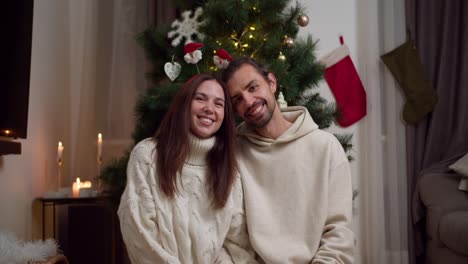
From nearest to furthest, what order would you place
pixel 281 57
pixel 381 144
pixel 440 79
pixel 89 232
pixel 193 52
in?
pixel 193 52 → pixel 281 57 → pixel 89 232 → pixel 440 79 → pixel 381 144

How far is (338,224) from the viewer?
1.59m

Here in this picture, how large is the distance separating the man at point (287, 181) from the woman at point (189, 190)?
0.08 meters

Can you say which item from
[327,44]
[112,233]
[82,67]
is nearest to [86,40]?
[82,67]

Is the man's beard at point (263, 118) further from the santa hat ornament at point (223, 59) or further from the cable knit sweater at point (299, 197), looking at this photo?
the santa hat ornament at point (223, 59)

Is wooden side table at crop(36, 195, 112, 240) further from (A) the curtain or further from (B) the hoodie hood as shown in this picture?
(A) the curtain

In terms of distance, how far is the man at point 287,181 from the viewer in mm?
1572

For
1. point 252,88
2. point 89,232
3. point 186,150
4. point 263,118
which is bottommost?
point 89,232

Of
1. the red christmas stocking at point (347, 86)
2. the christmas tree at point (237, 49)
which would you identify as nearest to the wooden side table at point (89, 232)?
the christmas tree at point (237, 49)

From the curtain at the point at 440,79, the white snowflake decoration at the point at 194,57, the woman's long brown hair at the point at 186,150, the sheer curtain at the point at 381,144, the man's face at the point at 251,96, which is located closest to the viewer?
the woman's long brown hair at the point at 186,150

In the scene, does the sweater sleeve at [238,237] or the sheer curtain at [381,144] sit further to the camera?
the sheer curtain at [381,144]

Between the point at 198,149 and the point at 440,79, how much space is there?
6.96ft

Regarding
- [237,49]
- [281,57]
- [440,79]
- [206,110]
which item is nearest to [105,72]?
[237,49]

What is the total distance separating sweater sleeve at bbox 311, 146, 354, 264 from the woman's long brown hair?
376 millimetres

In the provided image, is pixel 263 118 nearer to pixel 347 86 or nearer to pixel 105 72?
pixel 347 86
